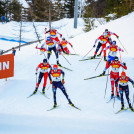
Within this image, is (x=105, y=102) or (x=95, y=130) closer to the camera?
(x=95, y=130)

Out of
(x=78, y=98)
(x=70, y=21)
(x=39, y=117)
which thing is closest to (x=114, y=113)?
(x=78, y=98)

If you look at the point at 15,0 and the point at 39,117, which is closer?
the point at 39,117

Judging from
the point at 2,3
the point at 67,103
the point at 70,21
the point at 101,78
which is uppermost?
the point at 2,3

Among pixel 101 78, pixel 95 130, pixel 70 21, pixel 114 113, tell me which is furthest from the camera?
pixel 70 21

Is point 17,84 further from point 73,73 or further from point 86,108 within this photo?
point 86,108

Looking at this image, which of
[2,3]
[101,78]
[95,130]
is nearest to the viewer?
[95,130]

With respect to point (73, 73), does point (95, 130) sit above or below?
below

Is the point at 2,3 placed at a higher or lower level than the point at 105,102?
higher

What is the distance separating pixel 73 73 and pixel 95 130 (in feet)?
15.6

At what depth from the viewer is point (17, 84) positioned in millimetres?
8969

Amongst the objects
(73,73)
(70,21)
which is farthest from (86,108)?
(70,21)

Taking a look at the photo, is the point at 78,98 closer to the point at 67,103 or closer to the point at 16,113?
the point at 67,103

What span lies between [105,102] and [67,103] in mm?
1564

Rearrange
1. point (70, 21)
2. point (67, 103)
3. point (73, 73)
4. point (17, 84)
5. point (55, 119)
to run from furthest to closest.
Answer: point (70, 21) < point (73, 73) < point (17, 84) < point (67, 103) < point (55, 119)
